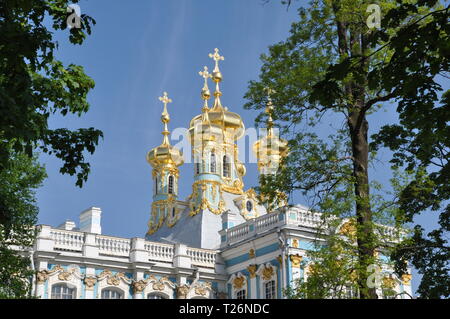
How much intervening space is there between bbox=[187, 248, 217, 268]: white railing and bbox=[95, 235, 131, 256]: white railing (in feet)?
8.67

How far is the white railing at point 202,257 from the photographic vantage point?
106ft

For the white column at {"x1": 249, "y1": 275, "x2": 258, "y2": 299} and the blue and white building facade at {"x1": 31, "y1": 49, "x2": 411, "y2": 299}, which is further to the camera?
the white column at {"x1": 249, "y1": 275, "x2": 258, "y2": 299}

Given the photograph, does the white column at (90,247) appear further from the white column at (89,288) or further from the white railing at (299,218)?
the white railing at (299,218)

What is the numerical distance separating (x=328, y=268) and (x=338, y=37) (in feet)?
16.0

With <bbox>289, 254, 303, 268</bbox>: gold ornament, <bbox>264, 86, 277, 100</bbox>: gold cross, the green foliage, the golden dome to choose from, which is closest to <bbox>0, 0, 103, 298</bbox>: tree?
the green foliage

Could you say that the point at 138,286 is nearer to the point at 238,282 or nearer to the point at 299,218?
the point at 238,282

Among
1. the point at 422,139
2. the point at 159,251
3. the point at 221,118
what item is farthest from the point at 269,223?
the point at 422,139

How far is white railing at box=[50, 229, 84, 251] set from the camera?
1156 inches

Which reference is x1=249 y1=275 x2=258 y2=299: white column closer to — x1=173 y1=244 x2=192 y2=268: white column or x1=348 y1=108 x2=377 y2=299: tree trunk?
x1=173 y1=244 x2=192 y2=268: white column

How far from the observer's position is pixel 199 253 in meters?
32.5

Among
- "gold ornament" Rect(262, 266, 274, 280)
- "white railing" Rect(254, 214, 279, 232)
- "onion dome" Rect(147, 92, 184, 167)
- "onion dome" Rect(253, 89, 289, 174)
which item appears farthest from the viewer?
"onion dome" Rect(147, 92, 184, 167)

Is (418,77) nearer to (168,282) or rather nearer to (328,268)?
(328,268)

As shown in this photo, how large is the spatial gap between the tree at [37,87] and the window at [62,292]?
15369mm

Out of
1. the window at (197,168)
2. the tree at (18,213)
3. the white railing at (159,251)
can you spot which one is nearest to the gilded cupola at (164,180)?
the window at (197,168)
